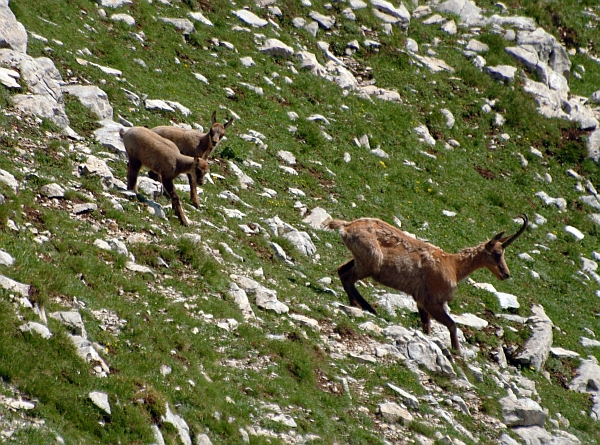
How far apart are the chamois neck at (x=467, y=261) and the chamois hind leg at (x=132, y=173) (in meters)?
6.56

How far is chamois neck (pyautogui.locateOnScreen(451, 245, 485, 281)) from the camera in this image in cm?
1495

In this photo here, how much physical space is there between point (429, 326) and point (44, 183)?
776 cm

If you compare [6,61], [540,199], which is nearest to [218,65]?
[6,61]

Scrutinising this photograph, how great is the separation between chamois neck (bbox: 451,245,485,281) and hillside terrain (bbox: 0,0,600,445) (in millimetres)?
1203

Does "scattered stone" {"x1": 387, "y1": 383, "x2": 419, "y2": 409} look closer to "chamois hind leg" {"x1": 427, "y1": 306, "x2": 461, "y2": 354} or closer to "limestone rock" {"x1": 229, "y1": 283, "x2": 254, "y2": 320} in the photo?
"limestone rock" {"x1": 229, "y1": 283, "x2": 254, "y2": 320}

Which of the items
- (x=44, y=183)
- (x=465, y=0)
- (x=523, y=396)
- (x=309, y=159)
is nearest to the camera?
(x=44, y=183)

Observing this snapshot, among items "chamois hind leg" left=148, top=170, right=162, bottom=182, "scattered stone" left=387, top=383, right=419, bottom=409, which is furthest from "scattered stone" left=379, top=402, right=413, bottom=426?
"chamois hind leg" left=148, top=170, right=162, bottom=182

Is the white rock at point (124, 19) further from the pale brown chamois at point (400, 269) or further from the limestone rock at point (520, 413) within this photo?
the limestone rock at point (520, 413)

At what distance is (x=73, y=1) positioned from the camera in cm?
2228

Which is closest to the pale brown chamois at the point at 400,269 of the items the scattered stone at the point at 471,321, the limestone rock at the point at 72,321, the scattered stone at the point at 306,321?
the scattered stone at the point at 471,321

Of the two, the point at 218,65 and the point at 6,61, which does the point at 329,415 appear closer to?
the point at 6,61

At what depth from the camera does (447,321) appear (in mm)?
14242

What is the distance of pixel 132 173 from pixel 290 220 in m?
4.14

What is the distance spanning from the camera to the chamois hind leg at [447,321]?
46.8 ft
